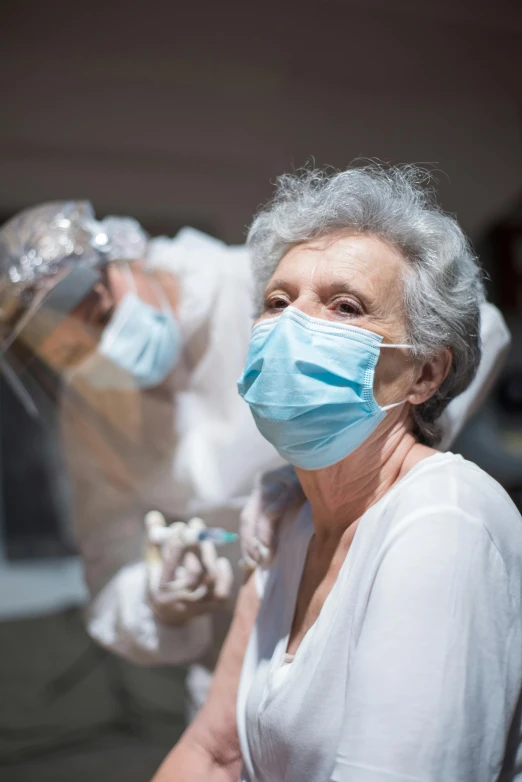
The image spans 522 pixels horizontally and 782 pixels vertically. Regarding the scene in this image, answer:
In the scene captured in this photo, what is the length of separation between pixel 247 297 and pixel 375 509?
1097 mm

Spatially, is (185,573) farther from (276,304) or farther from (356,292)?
(356,292)

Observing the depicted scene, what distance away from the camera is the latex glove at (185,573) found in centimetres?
167

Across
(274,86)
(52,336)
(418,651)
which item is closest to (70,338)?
(52,336)

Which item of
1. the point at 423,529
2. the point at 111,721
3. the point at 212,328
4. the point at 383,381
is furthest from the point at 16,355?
the point at 111,721

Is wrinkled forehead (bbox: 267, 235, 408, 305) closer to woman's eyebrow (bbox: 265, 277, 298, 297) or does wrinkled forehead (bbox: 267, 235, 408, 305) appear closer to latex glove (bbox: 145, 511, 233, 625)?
woman's eyebrow (bbox: 265, 277, 298, 297)

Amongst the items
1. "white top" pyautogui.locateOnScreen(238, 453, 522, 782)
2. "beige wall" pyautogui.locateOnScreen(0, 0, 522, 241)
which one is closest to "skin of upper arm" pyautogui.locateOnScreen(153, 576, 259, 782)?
"white top" pyautogui.locateOnScreen(238, 453, 522, 782)

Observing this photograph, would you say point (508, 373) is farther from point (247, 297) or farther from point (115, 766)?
point (115, 766)

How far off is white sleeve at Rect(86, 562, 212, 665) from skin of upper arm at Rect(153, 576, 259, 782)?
1.58ft

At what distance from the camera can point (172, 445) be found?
7.04 feet

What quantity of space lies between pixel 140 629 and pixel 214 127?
2605 millimetres

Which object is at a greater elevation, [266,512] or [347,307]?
[347,307]

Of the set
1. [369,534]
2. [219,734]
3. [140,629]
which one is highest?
[369,534]

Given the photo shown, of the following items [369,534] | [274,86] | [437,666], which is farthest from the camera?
[274,86]

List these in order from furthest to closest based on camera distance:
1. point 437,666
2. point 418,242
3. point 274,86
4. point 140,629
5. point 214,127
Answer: point 214,127, point 274,86, point 140,629, point 418,242, point 437,666
